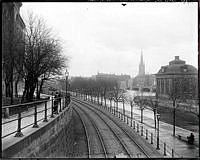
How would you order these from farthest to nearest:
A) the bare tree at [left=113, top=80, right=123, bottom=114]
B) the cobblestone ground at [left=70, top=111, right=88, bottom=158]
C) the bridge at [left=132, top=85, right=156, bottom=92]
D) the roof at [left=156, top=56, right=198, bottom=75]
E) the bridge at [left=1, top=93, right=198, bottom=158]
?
the bare tree at [left=113, top=80, right=123, bottom=114], the bridge at [left=132, top=85, right=156, bottom=92], the cobblestone ground at [left=70, top=111, right=88, bottom=158], the roof at [left=156, top=56, right=198, bottom=75], the bridge at [left=1, top=93, right=198, bottom=158]

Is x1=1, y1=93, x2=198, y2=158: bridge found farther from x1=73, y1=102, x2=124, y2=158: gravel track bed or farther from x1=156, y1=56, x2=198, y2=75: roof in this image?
x1=156, y1=56, x2=198, y2=75: roof

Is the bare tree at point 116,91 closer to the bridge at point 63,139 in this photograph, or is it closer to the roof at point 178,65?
the bridge at point 63,139

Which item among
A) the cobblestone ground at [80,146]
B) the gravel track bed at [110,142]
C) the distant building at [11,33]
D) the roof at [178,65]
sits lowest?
the gravel track bed at [110,142]

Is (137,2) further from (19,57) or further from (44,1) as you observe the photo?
(19,57)

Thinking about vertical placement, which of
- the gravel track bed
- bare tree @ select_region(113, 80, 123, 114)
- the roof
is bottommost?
the gravel track bed

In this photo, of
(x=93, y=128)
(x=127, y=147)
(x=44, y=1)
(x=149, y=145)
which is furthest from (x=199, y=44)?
(x=93, y=128)

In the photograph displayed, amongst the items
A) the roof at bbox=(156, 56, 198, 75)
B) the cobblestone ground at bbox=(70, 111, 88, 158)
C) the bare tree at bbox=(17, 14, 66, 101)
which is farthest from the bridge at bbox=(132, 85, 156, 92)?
the roof at bbox=(156, 56, 198, 75)

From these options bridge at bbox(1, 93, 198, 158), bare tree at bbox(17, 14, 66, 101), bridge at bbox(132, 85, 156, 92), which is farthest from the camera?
bridge at bbox(132, 85, 156, 92)

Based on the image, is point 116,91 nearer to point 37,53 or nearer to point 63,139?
point 37,53

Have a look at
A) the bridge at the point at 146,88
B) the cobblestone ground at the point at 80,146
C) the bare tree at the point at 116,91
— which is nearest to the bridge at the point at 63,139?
the cobblestone ground at the point at 80,146

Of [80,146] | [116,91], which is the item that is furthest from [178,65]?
[116,91]

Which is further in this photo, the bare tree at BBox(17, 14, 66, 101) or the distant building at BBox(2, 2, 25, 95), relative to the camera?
the bare tree at BBox(17, 14, 66, 101)
